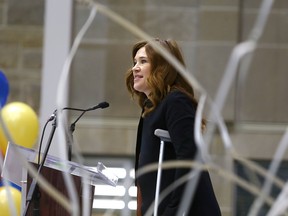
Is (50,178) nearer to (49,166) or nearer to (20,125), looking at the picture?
(49,166)

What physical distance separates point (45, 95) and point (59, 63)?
0.27 meters

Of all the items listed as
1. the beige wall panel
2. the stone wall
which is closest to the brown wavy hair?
the stone wall

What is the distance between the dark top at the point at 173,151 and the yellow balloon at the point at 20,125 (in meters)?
2.03

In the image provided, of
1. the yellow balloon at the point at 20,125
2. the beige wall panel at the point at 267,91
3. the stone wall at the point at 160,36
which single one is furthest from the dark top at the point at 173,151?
the beige wall panel at the point at 267,91

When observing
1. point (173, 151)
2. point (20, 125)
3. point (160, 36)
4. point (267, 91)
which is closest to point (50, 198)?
point (173, 151)

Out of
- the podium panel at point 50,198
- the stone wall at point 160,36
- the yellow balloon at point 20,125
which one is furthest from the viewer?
the stone wall at point 160,36

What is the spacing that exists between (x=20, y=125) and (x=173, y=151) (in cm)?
215

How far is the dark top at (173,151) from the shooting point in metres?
2.71

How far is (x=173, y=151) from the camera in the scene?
2832mm

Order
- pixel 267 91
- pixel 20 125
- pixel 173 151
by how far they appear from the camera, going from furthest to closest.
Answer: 1. pixel 267 91
2. pixel 20 125
3. pixel 173 151

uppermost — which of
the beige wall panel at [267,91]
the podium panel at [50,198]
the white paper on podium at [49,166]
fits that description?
the beige wall panel at [267,91]

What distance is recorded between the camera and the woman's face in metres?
2.91

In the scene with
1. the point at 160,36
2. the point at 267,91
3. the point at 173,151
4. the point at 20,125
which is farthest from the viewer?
the point at 267,91

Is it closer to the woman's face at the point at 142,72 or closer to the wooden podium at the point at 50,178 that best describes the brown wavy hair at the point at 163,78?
the woman's face at the point at 142,72
